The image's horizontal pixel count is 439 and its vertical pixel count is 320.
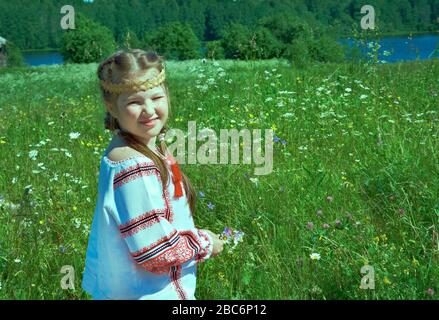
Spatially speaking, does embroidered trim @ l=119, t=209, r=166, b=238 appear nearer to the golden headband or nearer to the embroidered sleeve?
the embroidered sleeve

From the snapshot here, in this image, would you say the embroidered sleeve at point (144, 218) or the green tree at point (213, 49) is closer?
the embroidered sleeve at point (144, 218)

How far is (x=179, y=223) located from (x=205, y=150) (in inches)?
97.3

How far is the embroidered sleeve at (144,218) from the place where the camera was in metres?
1.79

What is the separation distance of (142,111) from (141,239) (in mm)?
377

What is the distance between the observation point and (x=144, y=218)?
179cm

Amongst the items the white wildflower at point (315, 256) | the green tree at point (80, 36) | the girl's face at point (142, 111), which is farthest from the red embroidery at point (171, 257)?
the green tree at point (80, 36)

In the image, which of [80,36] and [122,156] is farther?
[80,36]

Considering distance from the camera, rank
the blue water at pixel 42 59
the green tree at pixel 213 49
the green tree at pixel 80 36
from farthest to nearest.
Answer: the green tree at pixel 80 36
the blue water at pixel 42 59
the green tree at pixel 213 49

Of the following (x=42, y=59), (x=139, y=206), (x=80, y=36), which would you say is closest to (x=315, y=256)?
(x=139, y=206)

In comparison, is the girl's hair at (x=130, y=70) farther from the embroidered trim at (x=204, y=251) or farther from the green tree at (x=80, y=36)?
the green tree at (x=80, y=36)

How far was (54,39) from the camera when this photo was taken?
51.0m

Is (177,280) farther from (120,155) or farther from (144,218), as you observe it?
(120,155)

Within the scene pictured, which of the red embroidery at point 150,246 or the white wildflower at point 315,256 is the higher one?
the red embroidery at point 150,246
